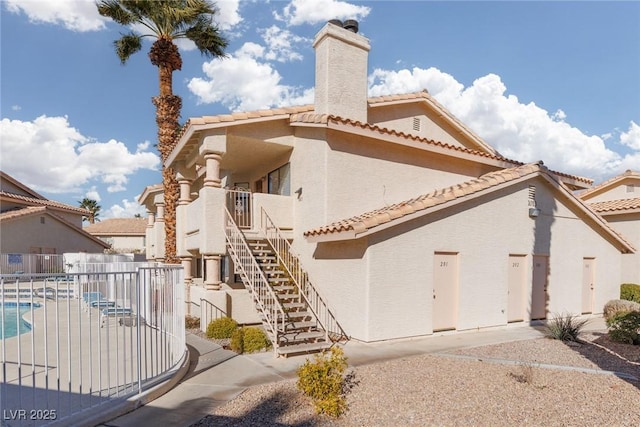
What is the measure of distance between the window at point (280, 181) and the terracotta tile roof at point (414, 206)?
2.43m

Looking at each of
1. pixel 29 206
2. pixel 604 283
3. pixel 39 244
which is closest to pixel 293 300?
pixel 604 283

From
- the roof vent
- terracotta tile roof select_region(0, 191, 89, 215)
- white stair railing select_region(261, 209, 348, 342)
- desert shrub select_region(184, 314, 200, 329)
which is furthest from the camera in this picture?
terracotta tile roof select_region(0, 191, 89, 215)

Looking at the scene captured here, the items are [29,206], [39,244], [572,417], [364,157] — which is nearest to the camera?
[572,417]

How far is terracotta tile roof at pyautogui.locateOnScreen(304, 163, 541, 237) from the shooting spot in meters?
9.53

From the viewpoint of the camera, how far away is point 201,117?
1074 centimetres

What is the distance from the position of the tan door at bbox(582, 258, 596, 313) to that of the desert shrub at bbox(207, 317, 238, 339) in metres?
13.2

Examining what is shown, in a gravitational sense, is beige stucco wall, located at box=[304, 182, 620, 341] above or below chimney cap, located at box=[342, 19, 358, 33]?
below

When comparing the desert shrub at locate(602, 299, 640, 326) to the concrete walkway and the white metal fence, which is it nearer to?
the concrete walkway

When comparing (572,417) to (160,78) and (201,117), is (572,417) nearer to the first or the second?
(201,117)

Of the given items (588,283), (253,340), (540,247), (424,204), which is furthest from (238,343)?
(588,283)

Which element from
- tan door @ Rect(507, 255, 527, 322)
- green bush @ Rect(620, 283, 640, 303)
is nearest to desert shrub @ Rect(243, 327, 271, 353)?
tan door @ Rect(507, 255, 527, 322)

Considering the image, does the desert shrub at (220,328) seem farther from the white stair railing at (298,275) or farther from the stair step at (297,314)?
the white stair railing at (298,275)

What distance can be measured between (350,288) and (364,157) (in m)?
4.19

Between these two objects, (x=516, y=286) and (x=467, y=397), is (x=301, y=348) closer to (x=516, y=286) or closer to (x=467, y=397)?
(x=467, y=397)
